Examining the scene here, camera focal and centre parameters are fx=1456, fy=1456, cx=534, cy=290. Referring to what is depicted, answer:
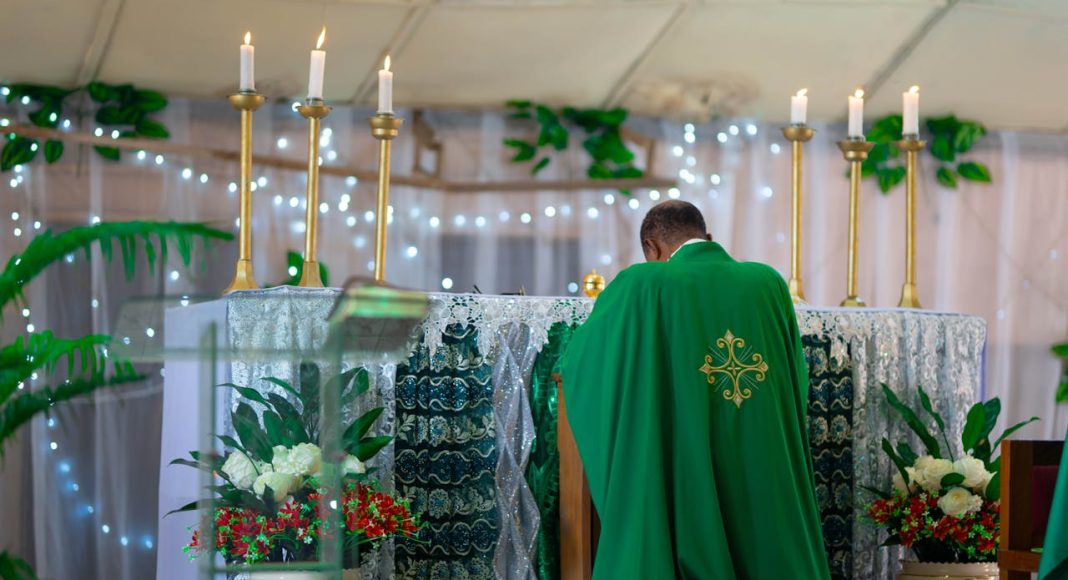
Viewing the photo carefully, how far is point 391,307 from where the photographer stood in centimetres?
254

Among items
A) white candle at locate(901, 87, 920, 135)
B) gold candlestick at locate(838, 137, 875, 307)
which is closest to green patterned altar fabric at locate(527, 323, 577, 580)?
gold candlestick at locate(838, 137, 875, 307)

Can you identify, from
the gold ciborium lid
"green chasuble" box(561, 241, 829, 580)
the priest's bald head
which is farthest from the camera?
the gold ciborium lid

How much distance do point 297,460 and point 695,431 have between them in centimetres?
116

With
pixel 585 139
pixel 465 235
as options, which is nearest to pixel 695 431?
pixel 465 235

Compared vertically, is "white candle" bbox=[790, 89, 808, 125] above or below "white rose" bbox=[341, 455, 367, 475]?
above

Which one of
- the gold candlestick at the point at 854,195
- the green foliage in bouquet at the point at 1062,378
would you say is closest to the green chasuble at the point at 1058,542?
the gold candlestick at the point at 854,195

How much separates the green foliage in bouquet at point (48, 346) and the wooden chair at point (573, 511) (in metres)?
1.85

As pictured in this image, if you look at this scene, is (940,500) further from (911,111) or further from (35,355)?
(35,355)

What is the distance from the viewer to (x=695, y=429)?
4.16 m

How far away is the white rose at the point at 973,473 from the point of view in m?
5.02

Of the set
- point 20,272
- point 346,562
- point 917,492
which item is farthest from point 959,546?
point 20,272

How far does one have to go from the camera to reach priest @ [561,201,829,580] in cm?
412

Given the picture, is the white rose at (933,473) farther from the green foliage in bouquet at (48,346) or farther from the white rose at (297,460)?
the green foliage in bouquet at (48,346)

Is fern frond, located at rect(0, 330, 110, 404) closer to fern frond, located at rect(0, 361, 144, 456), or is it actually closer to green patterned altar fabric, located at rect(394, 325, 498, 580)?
fern frond, located at rect(0, 361, 144, 456)
